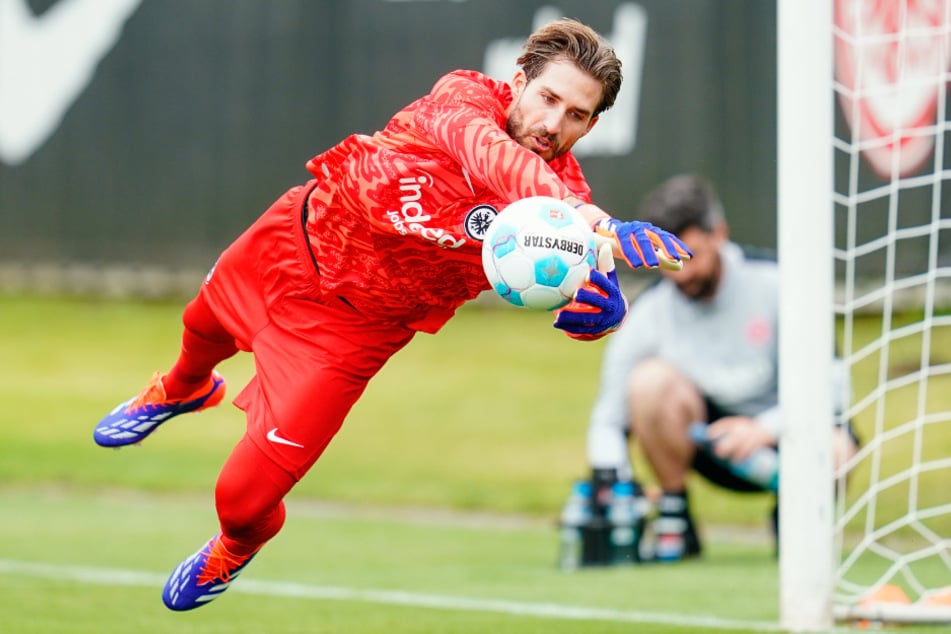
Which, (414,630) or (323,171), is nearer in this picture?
(323,171)

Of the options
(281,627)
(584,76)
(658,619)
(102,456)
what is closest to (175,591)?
(281,627)

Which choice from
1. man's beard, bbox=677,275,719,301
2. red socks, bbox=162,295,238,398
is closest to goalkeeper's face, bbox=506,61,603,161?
red socks, bbox=162,295,238,398

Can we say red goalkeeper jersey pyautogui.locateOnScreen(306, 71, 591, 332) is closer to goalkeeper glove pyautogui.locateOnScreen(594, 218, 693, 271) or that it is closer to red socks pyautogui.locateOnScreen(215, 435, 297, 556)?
goalkeeper glove pyautogui.locateOnScreen(594, 218, 693, 271)

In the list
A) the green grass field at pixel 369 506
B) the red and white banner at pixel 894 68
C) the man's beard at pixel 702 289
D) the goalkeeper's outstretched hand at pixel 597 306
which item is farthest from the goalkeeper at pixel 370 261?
the red and white banner at pixel 894 68

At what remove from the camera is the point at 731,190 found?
11133 mm

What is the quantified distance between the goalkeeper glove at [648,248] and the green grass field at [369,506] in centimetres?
207

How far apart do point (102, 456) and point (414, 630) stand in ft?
17.1

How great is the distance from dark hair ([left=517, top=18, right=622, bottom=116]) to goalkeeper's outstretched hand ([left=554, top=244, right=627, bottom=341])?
24.6 inches

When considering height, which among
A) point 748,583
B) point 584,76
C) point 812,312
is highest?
point 584,76

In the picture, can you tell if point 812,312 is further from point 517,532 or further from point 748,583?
point 517,532

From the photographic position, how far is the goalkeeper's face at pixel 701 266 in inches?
268

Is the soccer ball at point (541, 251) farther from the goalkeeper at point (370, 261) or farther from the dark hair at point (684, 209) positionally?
the dark hair at point (684, 209)

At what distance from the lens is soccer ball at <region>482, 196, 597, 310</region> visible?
10.9 ft

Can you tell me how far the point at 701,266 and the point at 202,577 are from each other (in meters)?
3.25
